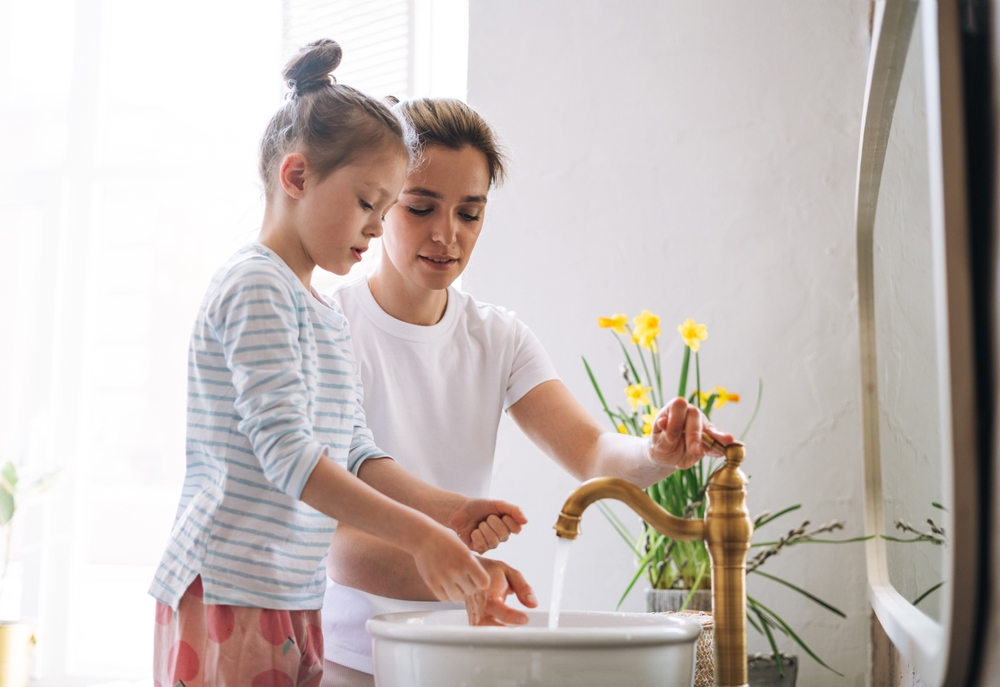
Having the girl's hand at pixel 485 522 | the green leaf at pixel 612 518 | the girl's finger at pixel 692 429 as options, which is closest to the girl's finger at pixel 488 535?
the girl's hand at pixel 485 522

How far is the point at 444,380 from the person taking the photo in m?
1.20

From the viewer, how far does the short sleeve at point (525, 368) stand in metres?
1.24

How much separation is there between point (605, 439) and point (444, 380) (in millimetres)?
246

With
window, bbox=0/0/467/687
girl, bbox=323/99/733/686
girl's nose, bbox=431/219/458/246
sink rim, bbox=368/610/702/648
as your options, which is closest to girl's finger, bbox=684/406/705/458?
sink rim, bbox=368/610/702/648

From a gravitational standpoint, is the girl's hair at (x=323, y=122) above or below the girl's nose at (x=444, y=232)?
above

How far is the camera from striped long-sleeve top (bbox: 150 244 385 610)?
69 cm

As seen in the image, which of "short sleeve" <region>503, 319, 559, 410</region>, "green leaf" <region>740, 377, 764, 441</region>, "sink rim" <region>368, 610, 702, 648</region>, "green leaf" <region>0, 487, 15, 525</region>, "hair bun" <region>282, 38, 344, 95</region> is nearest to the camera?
"sink rim" <region>368, 610, 702, 648</region>

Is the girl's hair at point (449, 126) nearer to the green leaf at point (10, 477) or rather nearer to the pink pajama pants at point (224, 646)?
the pink pajama pants at point (224, 646)

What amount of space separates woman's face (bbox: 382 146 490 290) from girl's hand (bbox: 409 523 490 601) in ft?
1.78

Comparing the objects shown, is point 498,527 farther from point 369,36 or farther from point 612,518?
point 369,36

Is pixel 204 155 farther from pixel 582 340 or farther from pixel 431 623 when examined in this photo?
pixel 431 623

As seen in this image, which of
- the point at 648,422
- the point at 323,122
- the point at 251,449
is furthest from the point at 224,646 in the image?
the point at 648,422

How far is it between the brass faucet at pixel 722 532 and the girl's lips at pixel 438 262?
550 mm

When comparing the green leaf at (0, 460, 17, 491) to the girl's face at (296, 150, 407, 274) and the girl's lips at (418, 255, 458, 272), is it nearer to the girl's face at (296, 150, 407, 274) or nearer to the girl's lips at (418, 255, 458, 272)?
the girl's lips at (418, 255, 458, 272)
